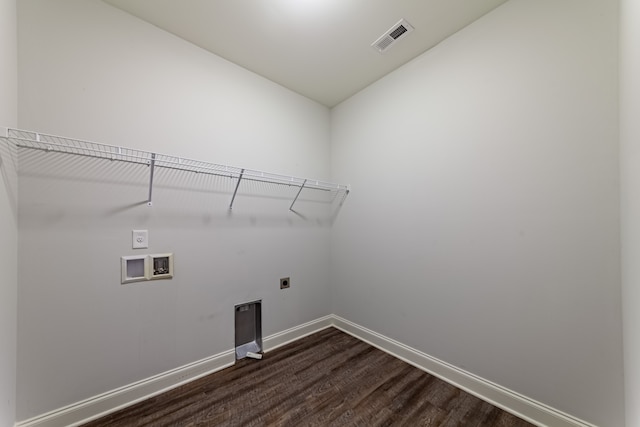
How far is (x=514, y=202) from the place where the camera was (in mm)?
1485

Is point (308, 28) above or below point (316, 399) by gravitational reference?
above

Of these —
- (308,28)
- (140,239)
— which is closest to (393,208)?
(308,28)

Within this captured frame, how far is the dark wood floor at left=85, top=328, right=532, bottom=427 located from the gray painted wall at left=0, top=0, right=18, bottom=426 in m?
0.51

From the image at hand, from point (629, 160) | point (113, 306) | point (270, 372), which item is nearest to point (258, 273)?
point (270, 372)

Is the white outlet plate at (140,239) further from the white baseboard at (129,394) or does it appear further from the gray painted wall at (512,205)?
the gray painted wall at (512,205)

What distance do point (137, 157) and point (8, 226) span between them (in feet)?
2.16

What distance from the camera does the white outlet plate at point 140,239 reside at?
5.13ft

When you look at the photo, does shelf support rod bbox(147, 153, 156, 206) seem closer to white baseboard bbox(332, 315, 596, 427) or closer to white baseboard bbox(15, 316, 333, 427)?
white baseboard bbox(15, 316, 333, 427)

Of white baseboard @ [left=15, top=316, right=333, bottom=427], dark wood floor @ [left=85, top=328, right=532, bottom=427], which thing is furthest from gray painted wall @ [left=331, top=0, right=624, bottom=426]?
white baseboard @ [left=15, top=316, right=333, bottom=427]

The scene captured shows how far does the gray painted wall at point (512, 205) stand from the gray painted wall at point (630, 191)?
0.07 m

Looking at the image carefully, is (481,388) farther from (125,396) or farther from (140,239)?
(140,239)

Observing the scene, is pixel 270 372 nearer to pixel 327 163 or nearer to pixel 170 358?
pixel 170 358

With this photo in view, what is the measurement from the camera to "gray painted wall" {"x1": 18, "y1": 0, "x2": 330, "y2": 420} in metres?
1.31

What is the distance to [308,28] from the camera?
173 centimetres
